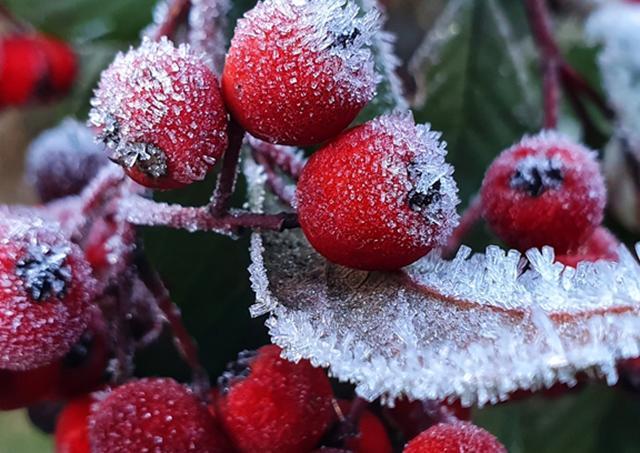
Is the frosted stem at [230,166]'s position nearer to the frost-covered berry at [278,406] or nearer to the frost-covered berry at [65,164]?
the frost-covered berry at [278,406]

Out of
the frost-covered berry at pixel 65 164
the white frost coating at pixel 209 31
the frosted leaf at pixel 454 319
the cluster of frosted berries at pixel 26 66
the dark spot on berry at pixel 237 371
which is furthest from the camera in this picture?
the cluster of frosted berries at pixel 26 66

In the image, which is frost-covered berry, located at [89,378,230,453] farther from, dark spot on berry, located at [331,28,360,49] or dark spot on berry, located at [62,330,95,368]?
dark spot on berry, located at [331,28,360,49]

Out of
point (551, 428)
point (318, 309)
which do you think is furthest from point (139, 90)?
point (551, 428)

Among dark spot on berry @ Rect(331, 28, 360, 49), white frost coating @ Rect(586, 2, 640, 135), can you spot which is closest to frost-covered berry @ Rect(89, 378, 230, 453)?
dark spot on berry @ Rect(331, 28, 360, 49)

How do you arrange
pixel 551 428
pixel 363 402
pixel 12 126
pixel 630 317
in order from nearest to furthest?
pixel 630 317 → pixel 363 402 → pixel 551 428 → pixel 12 126

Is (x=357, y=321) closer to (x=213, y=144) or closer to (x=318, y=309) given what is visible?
(x=318, y=309)

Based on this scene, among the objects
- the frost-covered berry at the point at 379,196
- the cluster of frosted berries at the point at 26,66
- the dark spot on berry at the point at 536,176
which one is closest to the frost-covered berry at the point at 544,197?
the dark spot on berry at the point at 536,176
